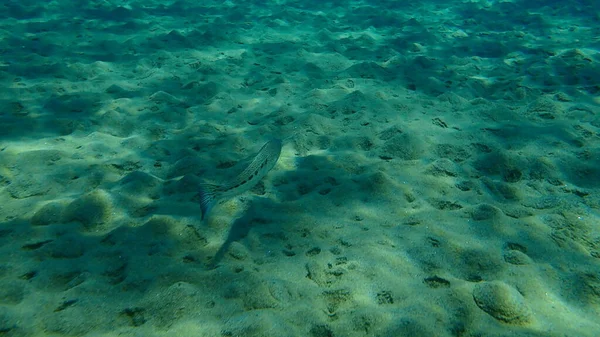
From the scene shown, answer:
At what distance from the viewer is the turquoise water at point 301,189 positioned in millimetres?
2592

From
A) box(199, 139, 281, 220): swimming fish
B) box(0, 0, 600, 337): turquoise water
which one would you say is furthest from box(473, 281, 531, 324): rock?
box(199, 139, 281, 220): swimming fish

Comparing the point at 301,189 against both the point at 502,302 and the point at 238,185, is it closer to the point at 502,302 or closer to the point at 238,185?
the point at 238,185

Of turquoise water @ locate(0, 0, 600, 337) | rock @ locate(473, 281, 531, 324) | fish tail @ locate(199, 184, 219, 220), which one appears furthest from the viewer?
fish tail @ locate(199, 184, 219, 220)

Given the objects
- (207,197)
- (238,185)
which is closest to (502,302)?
(238,185)

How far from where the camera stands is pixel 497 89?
626 cm

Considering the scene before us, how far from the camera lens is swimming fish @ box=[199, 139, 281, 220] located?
309 centimetres

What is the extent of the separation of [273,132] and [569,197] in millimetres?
3525

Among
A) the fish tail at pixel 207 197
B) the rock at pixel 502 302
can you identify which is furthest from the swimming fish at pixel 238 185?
the rock at pixel 502 302

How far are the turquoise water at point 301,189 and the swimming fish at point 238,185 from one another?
0.23 feet

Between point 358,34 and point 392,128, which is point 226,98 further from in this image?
point 358,34

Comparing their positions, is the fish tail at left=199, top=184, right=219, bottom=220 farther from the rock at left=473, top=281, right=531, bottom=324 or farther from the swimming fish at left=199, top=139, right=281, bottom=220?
the rock at left=473, top=281, right=531, bottom=324

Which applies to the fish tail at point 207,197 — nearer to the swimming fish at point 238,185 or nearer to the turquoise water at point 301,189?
the swimming fish at point 238,185

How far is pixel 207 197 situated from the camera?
309cm

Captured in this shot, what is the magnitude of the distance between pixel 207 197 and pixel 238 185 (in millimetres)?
279
